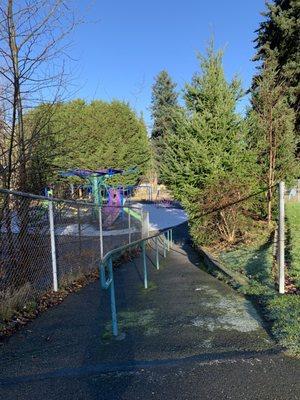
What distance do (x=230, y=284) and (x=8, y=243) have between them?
3771 mm

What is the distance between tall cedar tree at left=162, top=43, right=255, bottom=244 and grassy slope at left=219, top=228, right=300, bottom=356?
1.73 m

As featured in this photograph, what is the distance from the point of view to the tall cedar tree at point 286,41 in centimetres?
2884

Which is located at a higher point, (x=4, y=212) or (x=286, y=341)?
(x=4, y=212)

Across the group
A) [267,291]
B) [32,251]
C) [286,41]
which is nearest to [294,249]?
[267,291]

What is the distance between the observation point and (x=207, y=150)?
1277 centimetres

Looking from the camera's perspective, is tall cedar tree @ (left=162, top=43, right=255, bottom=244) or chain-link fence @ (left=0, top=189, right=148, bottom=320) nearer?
chain-link fence @ (left=0, top=189, right=148, bottom=320)

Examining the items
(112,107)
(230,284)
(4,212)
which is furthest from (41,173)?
(112,107)

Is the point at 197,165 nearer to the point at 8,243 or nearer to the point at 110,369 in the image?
the point at 8,243

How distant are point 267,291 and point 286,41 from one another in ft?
93.1

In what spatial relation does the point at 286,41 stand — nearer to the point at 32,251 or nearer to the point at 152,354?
the point at 32,251

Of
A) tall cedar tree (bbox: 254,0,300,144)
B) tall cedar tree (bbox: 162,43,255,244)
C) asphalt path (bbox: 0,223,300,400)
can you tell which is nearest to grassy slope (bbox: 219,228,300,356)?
asphalt path (bbox: 0,223,300,400)

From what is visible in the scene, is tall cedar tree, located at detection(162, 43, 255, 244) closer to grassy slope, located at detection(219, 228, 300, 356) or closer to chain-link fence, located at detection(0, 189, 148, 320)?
grassy slope, located at detection(219, 228, 300, 356)

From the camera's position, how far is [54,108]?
7.50 metres

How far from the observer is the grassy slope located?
4.19 m
